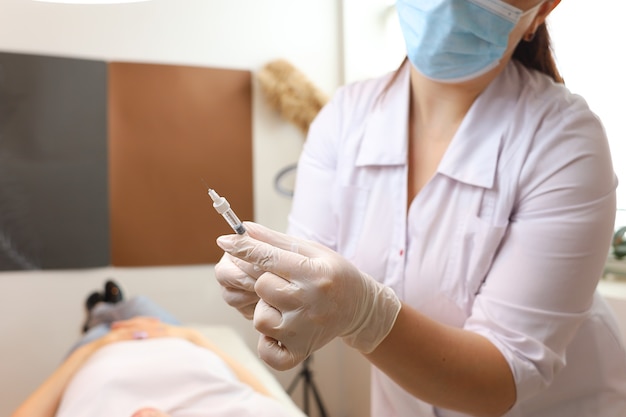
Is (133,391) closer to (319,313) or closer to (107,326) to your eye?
(107,326)

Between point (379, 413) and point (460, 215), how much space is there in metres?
0.41

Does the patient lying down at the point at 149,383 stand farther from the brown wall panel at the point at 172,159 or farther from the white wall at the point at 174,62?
the brown wall panel at the point at 172,159

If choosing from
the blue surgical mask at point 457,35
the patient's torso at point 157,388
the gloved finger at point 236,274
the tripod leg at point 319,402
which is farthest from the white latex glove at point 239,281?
the tripod leg at point 319,402

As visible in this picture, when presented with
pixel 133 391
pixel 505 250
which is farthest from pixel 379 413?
pixel 133 391

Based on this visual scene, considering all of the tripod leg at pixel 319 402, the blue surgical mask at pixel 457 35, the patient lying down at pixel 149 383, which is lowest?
the tripod leg at pixel 319 402

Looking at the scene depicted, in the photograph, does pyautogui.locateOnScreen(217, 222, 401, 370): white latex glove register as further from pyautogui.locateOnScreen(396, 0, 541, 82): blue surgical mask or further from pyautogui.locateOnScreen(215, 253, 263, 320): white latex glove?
pyautogui.locateOnScreen(396, 0, 541, 82): blue surgical mask

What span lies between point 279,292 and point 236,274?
0.34 feet

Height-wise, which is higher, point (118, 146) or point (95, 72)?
point (95, 72)

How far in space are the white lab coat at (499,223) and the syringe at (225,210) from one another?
360 mm

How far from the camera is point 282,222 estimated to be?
9.02ft

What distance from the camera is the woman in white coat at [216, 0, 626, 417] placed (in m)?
0.72

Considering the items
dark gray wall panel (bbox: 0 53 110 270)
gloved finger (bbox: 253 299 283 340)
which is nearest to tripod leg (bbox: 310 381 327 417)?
dark gray wall panel (bbox: 0 53 110 270)

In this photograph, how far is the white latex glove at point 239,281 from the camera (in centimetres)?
72

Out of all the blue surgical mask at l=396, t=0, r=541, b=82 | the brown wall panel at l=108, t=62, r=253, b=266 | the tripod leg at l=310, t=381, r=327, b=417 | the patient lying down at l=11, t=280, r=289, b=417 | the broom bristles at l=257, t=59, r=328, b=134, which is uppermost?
the blue surgical mask at l=396, t=0, r=541, b=82
